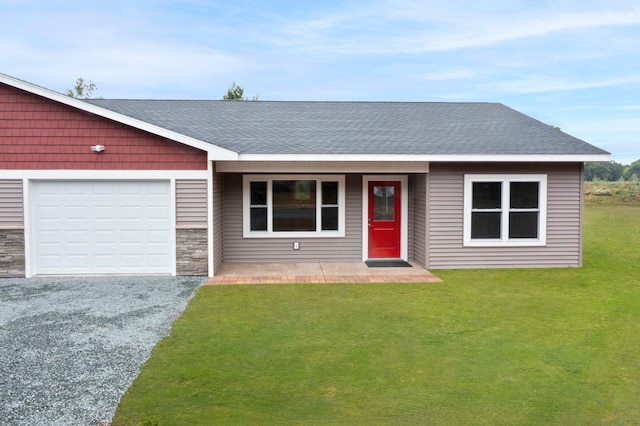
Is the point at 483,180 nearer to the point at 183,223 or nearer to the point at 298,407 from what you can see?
the point at 183,223

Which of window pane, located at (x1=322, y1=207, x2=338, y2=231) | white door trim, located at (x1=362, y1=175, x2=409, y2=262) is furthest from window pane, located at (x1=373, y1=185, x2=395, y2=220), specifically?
window pane, located at (x1=322, y1=207, x2=338, y2=231)

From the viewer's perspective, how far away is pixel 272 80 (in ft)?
128

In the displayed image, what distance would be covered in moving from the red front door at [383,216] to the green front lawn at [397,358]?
2945mm

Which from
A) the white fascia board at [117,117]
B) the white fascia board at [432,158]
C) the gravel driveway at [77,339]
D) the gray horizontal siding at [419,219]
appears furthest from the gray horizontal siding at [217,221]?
the gray horizontal siding at [419,219]

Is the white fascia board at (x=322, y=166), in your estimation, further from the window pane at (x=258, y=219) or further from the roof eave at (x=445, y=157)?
the window pane at (x=258, y=219)

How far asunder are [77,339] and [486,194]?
8.17 metres

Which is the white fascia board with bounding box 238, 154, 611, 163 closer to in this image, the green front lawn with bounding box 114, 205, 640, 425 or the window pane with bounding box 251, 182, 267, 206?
the window pane with bounding box 251, 182, 267, 206

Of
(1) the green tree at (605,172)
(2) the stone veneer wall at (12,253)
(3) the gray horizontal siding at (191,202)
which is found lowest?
(2) the stone veneer wall at (12,253)

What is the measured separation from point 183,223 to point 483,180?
20.5 feet

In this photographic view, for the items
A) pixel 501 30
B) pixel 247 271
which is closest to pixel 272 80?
pixel 501 30

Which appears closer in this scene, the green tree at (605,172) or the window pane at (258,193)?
the window pane at (258,193)

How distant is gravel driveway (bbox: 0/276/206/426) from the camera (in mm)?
4102

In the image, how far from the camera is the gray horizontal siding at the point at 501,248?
10.5 metres

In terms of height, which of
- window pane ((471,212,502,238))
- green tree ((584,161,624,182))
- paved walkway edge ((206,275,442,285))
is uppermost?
green tree ((584,161,624,182))
